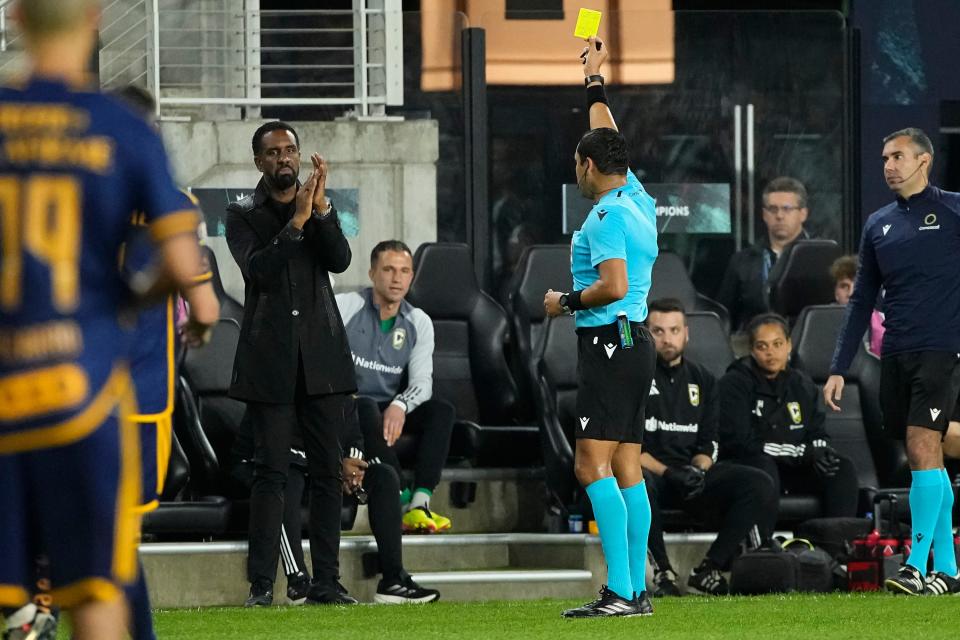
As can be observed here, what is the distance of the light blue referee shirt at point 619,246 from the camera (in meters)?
7.23

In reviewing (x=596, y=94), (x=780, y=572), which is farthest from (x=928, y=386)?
(x=596, y=94)

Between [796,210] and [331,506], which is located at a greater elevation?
[796,210]

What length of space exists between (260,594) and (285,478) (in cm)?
49

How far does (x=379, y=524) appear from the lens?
834cm

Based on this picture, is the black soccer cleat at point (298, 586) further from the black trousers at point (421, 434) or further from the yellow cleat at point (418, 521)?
the yellow cleat at point (418, 521)

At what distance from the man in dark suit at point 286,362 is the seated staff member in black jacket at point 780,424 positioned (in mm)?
2418

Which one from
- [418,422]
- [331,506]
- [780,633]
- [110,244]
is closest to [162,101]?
[418,422]

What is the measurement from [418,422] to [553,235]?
2628 millimetres

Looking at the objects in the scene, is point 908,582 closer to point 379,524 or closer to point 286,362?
point 379,524

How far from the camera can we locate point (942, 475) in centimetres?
848

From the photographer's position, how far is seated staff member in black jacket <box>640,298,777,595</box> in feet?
29.3

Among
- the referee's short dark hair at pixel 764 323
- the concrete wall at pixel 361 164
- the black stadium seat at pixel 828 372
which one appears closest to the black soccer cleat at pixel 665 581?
the referee's short dark hair at pixel 764 323

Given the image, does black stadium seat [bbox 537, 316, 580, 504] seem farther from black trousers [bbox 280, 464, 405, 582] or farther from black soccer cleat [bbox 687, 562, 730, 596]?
black trousers [bbox 280, 464, 405, 582]

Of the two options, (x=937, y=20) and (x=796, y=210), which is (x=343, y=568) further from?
(x=937, y=20)
